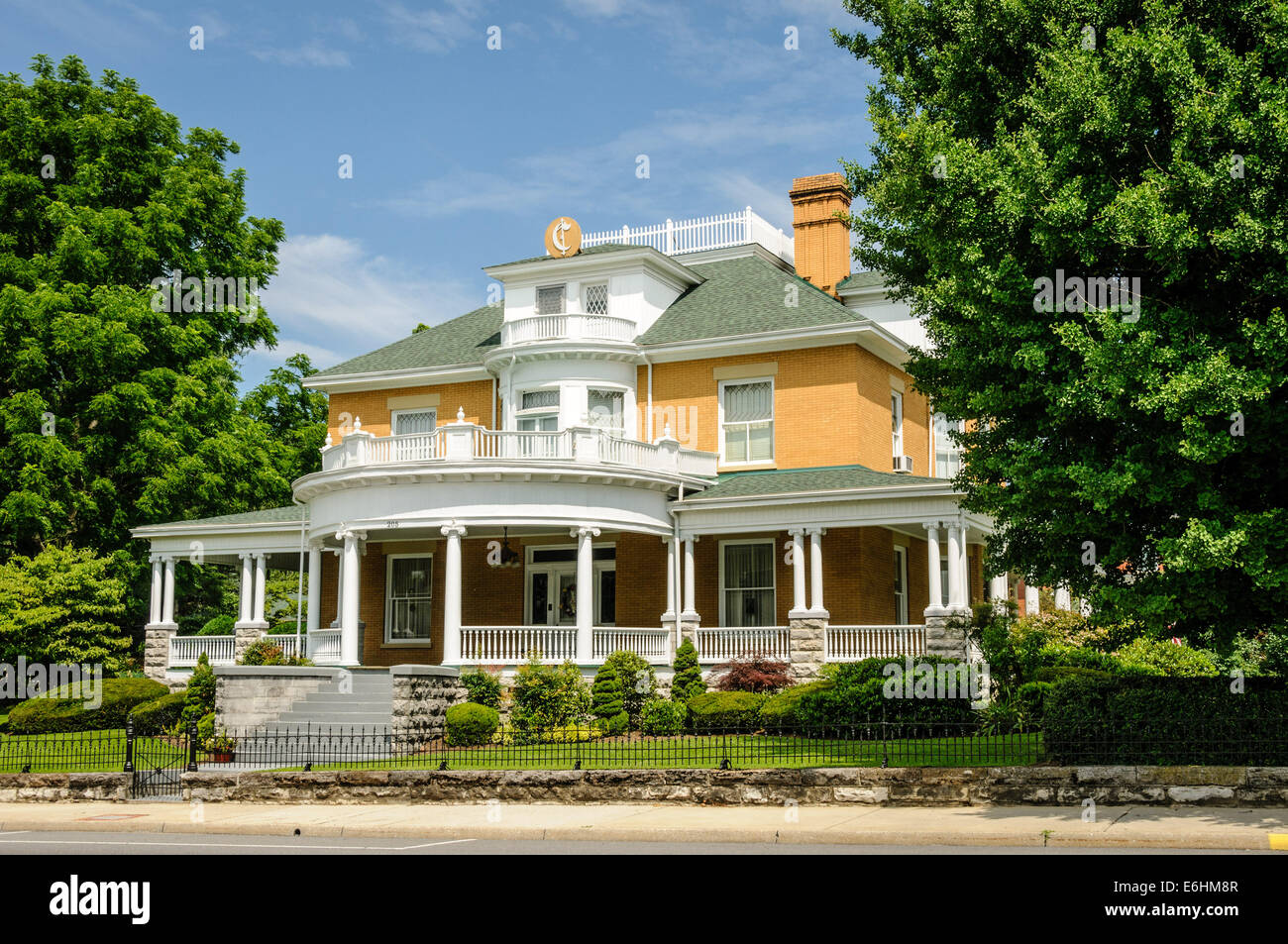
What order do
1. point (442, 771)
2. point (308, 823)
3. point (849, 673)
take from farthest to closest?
1. point (849, 673)
2. point (442, 771)
3. point (308, 823)

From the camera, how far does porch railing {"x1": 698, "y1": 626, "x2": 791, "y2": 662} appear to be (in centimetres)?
2881

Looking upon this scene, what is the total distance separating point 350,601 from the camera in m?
28.7

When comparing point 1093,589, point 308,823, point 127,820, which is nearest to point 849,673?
point 1093,589

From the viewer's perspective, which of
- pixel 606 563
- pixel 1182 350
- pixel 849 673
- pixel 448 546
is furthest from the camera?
pixel 606 563

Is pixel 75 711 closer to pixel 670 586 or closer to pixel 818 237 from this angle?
pixel 670 586

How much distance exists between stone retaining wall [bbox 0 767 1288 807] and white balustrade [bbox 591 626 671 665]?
940 centimetres

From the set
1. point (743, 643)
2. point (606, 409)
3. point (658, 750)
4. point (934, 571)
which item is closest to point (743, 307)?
point (606, 409)

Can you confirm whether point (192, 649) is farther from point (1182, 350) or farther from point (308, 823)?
point (1182, 350)

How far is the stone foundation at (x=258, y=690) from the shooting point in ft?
85.2

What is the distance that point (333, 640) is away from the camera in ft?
95.3

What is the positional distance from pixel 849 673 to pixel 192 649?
1801 cm

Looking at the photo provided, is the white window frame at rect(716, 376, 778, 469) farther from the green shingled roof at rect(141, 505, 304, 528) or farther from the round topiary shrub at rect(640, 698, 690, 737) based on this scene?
the green shingled roof at rect(141, 505, 304, 528)

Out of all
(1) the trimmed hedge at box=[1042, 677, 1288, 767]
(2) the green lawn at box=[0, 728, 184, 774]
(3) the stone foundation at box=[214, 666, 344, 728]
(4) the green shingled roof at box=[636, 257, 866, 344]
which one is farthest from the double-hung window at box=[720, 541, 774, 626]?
(1) the trimmed hedge at box=[1042, 677, 1288, 767]

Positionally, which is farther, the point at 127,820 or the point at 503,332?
the point at 503,332
